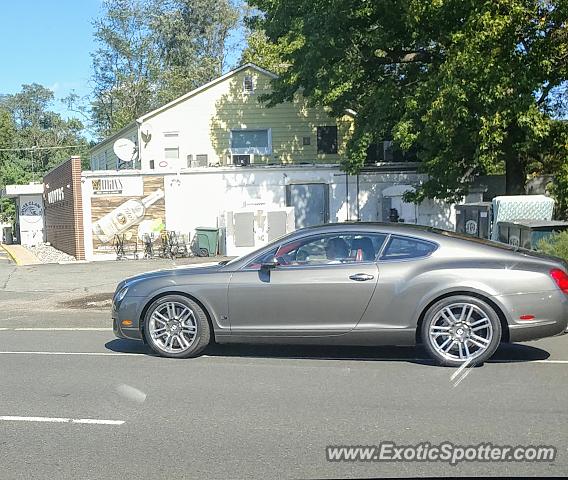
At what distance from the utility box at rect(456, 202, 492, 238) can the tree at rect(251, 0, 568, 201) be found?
1750 millimetres

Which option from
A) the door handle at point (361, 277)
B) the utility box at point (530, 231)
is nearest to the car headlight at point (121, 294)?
the door handle at point (361, 277)

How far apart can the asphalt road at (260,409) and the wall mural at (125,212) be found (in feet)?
49.1

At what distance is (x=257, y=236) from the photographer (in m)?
22.7

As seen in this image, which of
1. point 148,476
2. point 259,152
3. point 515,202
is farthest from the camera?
point 259,152

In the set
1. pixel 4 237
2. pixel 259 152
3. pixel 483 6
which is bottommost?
pixel 4 237

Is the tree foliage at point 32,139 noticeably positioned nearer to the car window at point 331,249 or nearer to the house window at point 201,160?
the house window at point 201,160

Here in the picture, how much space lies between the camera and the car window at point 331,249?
23.5 feet

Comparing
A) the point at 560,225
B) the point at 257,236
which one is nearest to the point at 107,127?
the point at 257,236

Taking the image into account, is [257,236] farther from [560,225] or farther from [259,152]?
[560,225]

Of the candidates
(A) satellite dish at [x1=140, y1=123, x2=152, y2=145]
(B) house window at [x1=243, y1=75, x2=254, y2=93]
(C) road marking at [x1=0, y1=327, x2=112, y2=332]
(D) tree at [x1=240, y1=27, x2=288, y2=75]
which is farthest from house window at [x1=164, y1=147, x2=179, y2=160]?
(C) road marking at [x1=0, y1=327, x2=112, y2=332]

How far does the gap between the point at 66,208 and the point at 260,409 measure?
21.2 metres

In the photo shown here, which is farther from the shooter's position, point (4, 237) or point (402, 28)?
point (4, 237)

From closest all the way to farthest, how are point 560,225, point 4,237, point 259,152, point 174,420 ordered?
point 174,420
point 560,225
point 259,152
point 4,237

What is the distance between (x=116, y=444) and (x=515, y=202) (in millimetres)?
10715
